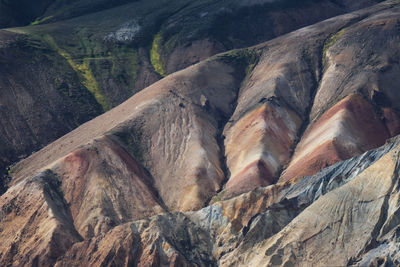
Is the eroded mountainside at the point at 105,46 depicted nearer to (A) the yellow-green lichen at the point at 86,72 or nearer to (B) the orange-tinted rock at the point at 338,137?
(A) the yellow-green lichen at the point at 86,72

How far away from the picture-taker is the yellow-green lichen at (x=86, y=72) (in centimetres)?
13238

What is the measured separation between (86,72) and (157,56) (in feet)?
47.3

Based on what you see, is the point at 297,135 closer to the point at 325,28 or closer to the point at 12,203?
the point at 325,28

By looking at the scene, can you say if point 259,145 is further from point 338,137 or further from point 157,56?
point 157,56

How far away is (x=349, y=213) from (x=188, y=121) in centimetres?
3755

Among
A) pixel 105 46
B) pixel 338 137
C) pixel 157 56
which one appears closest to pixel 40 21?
pixel 105 46

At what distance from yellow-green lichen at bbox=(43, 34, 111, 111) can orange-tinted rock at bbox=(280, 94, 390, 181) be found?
41.6 m

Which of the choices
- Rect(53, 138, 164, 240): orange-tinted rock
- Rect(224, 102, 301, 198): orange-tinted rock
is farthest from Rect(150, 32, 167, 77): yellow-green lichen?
Rect(53, 138, 164, 240): orange-tinted rock

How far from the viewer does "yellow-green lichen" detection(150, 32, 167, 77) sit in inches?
5605

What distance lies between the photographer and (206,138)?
104 meters

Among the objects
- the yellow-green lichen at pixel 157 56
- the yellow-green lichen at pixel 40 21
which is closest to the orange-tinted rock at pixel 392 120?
the yellow-green lichen at pixel 157 56

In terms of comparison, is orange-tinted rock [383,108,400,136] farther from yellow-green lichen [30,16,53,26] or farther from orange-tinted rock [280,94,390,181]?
yellow-green lichen [30,16,53,26]

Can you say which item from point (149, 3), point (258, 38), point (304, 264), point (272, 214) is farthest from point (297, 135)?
point (149, 3)

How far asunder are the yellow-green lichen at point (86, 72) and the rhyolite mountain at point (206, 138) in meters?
0.30
